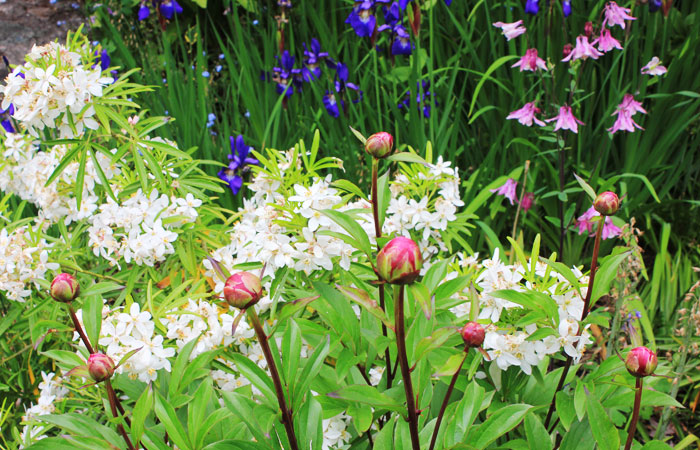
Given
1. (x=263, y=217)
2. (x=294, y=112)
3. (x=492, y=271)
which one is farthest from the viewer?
(x=294, y=112)

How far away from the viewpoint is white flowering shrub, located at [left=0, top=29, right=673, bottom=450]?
0.89 m

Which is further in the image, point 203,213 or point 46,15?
point 46,15

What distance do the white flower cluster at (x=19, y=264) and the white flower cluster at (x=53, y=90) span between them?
29 cm

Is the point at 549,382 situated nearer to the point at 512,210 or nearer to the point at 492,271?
the point at 492,271

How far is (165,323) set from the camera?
4.72 ft

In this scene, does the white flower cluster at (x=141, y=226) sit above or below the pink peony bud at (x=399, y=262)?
below

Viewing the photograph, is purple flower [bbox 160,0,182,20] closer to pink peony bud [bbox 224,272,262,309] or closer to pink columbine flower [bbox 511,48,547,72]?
pink columbine flower [bbox 511,48,547,72]

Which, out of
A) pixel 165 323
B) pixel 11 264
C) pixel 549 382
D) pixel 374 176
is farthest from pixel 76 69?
pixel 549 382

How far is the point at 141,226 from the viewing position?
1.49m

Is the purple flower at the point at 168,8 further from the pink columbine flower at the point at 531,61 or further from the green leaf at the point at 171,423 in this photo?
the green leaf at the point at 171,423

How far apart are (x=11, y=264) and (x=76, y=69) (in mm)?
510

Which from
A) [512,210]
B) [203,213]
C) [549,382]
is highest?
[203,213]

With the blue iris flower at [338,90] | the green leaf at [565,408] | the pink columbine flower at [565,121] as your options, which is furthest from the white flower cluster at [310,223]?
the blue iris flower at [338,90]

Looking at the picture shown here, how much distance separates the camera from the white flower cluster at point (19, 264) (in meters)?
1.45
